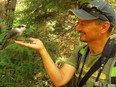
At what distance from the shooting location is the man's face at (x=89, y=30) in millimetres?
2910

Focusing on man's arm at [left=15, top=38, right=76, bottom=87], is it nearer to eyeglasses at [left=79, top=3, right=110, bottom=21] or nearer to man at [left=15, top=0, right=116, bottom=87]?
man at [left=15, top=0, right=116, bottom=87]

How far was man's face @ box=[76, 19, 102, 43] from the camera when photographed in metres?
2.91

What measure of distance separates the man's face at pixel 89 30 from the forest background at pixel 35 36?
90 centimetres

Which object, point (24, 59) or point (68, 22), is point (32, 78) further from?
point (68, 22)

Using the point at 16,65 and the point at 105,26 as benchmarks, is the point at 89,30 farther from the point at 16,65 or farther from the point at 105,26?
the point at 16,65

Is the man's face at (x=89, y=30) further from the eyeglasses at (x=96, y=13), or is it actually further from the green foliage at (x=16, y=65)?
the green foliage at (x=16, y=65)

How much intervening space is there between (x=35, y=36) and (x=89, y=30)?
1.59m

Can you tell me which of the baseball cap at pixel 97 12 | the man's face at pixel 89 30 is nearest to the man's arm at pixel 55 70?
the man's face at pixel 89 30

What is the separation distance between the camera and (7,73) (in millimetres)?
4066

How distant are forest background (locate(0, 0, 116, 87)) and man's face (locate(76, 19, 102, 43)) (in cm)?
Result: 90

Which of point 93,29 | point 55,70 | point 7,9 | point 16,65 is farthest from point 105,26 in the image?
point 7,9

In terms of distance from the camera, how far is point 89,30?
9.56 feet

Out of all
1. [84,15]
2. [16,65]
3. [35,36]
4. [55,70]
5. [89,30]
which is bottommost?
[16,65]

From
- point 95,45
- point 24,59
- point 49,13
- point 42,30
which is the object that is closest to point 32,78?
point 24,59
